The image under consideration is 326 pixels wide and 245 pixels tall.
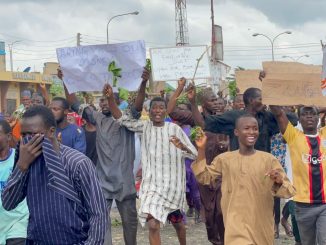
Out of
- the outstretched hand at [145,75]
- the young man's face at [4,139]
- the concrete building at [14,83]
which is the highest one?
the concrete building at [14,83]

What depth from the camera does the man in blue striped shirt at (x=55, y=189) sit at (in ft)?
11.6

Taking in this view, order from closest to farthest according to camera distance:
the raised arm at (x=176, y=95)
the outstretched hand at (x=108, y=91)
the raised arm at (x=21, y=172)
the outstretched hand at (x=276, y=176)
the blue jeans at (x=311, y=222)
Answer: the raised arm at (x=21, y=172), the outstretched hand at (x=276, y=176), the blue jeans at (x=311, y=222), the outstretched hand at (x=108, y=91), the raised arm at (x=176, y=95)

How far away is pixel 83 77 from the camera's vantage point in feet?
24.8

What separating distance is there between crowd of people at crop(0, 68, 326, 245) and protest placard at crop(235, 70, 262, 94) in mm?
380

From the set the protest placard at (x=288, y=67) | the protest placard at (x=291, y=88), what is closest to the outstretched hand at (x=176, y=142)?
the protest placard at (x=291, y=88)

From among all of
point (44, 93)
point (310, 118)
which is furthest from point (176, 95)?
point (44, 93)

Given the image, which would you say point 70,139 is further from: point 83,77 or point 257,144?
point 257,144

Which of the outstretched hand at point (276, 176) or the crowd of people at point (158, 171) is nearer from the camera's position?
the crowd of people at point (158, 171)

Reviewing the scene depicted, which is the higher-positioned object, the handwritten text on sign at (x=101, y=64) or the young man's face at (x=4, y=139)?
the handwritten text on sign at (x=101, y=64)

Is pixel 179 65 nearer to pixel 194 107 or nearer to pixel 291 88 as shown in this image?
pixel 194 107

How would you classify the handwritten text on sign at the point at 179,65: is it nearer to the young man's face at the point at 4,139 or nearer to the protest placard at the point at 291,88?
the protest placard at the point at 291,88

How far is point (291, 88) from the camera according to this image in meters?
6.21

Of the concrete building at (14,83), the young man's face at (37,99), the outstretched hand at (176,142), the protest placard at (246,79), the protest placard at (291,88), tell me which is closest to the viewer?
the protest placard at (291,88)

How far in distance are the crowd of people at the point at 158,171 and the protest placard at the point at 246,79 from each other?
0.38 meters
